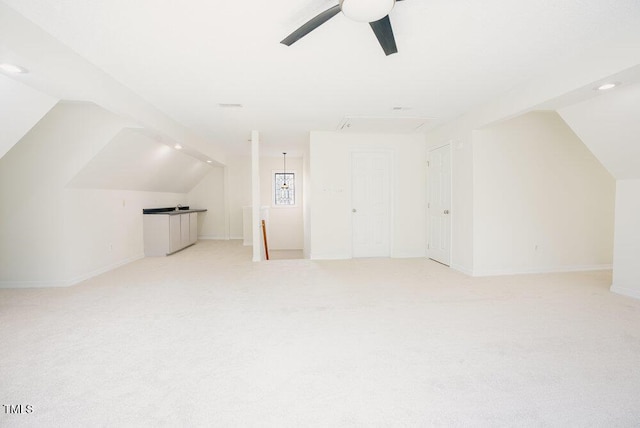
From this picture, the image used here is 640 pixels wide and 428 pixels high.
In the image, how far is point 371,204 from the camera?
19.1 feet

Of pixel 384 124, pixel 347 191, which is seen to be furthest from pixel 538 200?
pixel 347 191

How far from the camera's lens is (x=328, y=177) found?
569cm

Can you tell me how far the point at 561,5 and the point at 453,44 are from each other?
2.33 ft

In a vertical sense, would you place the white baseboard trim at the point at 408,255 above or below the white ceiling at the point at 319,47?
below

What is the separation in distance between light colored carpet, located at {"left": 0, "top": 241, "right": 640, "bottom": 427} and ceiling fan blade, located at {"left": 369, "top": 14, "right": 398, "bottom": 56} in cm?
231

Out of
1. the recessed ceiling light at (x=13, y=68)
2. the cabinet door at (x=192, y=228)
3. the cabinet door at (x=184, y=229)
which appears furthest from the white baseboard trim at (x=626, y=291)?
the cabinet door at (x=192, y=228)

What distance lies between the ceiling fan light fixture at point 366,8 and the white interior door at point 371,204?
3967 millimetres

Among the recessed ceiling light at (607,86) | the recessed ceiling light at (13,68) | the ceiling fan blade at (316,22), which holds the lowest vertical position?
the recessed ceiling light at (13,68)

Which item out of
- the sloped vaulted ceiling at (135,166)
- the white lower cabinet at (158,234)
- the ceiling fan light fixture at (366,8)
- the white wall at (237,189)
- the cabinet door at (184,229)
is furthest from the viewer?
the white wall at (237,189)

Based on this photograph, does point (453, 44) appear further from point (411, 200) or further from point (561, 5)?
point (411, 200)

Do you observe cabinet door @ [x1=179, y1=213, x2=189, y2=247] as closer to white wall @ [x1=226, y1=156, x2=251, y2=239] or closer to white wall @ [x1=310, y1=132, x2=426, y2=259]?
white wall @ [x1=226, y1=156, x2=251, y2=239]

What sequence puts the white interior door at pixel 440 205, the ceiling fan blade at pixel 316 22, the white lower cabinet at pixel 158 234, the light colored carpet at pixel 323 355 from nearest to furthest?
1. the light colored carpet at pixel 323 355
2. the ceiling fan blade at pixel 316 22
3. the white interior door at pixel 440 205
4. the white lower cabinet at pixel 158 234

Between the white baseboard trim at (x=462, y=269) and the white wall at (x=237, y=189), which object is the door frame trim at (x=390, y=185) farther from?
the white wall at (x=237, y=189)

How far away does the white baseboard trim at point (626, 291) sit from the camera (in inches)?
133
